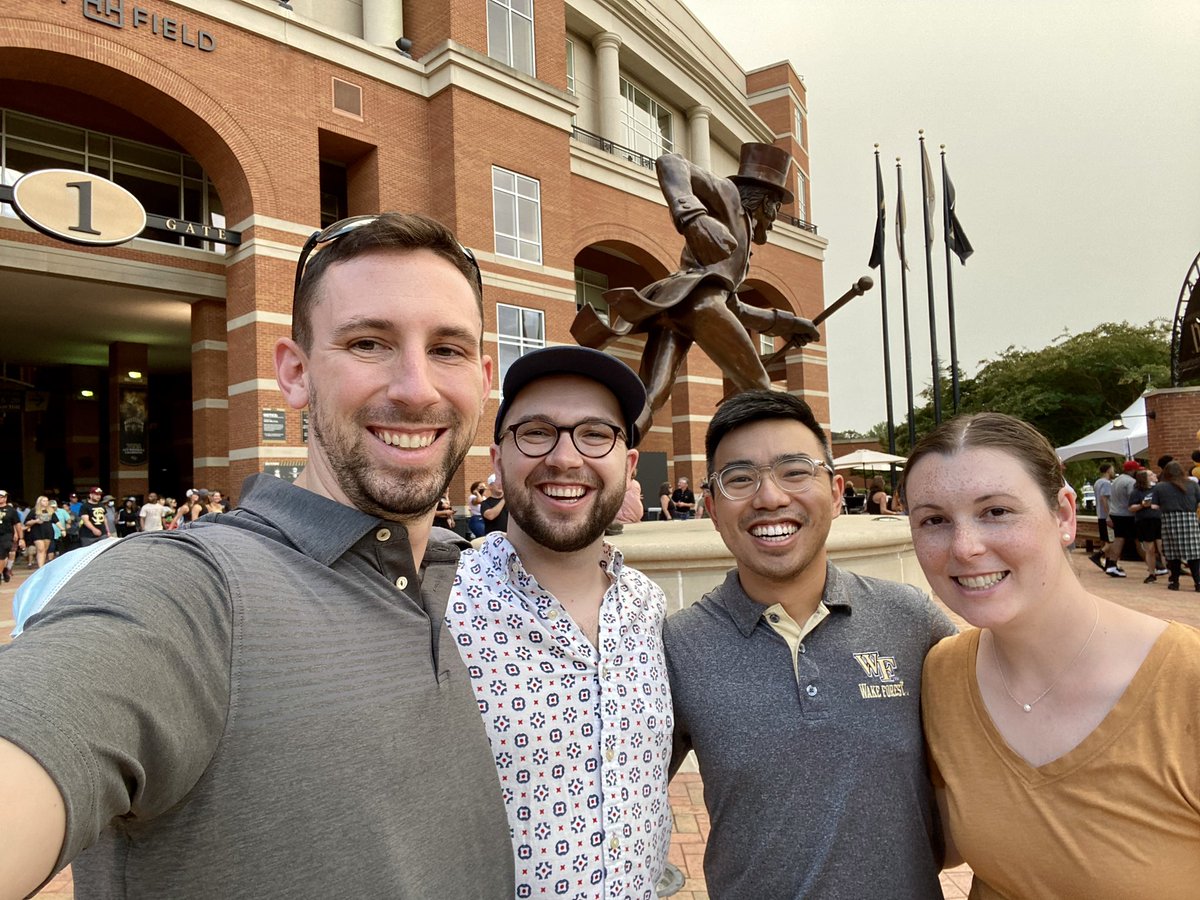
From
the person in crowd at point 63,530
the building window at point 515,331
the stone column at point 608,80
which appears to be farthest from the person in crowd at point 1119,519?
the person in crowd at point 63,530

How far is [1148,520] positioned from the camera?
10961 millimetres

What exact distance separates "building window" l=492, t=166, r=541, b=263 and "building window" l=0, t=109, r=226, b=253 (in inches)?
269

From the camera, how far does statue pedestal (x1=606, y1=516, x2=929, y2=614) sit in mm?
4398

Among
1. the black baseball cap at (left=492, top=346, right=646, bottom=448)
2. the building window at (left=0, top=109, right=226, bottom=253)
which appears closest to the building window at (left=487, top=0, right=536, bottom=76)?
the building window at (left=0, top=109, right=226, bottom=253)

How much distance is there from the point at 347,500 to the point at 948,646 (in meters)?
1.45

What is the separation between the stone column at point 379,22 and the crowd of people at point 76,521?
1174 cm

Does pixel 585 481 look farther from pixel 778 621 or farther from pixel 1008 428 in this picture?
pixel 1008 428

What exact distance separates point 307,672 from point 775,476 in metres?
1.27

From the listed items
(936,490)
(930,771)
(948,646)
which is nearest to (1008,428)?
(936,490)

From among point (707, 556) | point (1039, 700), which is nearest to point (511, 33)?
point (707, 556)

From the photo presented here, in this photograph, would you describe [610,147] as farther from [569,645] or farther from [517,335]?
[569,645]

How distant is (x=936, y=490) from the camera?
1.54 m

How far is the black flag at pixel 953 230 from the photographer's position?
19047mm

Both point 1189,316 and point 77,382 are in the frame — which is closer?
point 1189,316
